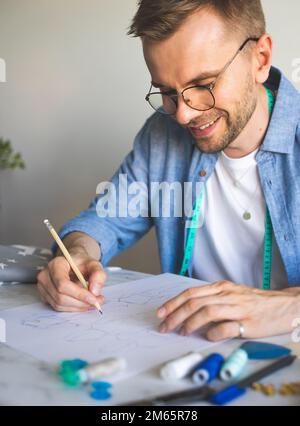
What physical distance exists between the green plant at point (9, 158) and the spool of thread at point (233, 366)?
2113mm

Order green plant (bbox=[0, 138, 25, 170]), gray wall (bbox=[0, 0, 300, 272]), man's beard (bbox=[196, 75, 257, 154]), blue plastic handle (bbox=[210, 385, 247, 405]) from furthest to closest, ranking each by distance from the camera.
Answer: green plant (bbox=[0, 138, 25, 170]) < gray wall (bbox=[0, 0, 300, 272]) < man's beard (bbox=[196, 75, 257, 154]) < blue plastic handle (bbox=[210, 385, 247, 405])

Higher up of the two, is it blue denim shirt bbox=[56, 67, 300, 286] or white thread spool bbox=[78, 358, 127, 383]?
blue denim shirt bbox=[56, 67, 300, 286]

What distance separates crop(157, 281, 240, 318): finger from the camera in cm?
75

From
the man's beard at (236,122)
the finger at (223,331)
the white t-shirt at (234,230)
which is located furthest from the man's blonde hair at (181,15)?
the finger at (223,331)

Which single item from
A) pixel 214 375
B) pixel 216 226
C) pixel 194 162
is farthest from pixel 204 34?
pixel 214 375

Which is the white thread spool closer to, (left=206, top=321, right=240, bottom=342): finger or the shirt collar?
(left=206, top=321, right=240, bottom=342): finger

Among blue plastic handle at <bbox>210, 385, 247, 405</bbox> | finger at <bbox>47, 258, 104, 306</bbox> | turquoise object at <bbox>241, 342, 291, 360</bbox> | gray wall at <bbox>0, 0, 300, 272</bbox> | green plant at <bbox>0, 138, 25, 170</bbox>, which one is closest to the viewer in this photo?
blue plastic handle at <bbox>210, 385, 247, 405</bbox>

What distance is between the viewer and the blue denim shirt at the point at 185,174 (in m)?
1.17

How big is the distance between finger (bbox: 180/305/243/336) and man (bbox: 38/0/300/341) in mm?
32

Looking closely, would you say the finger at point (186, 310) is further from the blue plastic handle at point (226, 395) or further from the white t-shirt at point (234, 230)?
the white t-shirt at point (234, 230)

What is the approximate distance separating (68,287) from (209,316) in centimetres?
28

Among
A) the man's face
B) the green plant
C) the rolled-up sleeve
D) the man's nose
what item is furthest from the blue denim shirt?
the green plant

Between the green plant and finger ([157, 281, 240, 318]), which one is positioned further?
the green plant

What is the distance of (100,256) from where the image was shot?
4.02 ft
